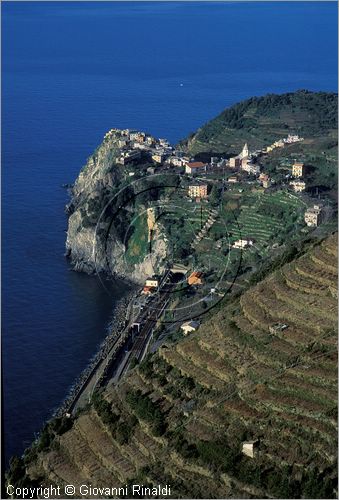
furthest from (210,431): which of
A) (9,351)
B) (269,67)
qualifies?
(269,67)

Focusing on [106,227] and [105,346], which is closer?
[105,346]

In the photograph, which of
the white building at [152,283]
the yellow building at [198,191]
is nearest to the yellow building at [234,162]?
the yellow building at [198,191]

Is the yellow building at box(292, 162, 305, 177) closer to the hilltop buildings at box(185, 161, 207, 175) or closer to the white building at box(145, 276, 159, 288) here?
the hilltop buildings at box(185, 161, 207, 175)

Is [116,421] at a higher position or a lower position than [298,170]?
lower

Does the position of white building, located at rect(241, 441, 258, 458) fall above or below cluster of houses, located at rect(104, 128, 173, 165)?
below

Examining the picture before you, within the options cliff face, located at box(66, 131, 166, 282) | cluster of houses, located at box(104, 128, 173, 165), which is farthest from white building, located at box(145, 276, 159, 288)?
cluster of houses, located at box(104, 128, 173, 165)

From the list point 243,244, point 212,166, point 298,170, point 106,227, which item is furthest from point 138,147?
point 243,244

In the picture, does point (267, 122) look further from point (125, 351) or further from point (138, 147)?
point (125, 351)

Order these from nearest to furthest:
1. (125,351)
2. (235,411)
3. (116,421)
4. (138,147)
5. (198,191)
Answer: (235,411), (116,421), (125,351), (198,191), (138,147)
